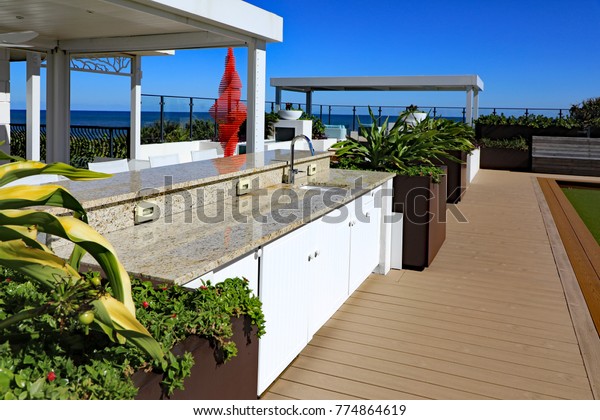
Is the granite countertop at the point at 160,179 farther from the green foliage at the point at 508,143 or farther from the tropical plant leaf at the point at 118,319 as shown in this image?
the green foliage at the point at 508,143

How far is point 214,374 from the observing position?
1.83m

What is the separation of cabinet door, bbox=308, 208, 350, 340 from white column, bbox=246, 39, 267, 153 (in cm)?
272

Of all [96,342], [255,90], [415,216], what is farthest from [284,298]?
[255,90]

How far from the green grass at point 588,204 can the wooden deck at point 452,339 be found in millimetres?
2897

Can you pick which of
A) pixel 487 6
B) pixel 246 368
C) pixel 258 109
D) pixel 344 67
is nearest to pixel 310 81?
pixel 258 109

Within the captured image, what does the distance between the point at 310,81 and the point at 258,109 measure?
12300 millimetres

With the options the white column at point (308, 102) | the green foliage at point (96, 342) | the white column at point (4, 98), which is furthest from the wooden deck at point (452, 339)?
the white column at point (308, 102)

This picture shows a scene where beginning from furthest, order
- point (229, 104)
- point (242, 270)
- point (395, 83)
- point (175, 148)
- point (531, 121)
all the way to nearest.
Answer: point (531, 121), point (395, 83), point (175, 148), point (229, 104), point (242, 270)

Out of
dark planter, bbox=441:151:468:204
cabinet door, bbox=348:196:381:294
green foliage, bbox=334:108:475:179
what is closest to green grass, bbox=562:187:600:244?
dark planter, bbox=441:151:468:204

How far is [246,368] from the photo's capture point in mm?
2080

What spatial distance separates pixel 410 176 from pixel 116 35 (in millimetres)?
4547

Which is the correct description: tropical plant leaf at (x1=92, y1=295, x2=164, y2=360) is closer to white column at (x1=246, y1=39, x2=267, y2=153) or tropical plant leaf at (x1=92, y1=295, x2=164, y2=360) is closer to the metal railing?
white column at (x1=246, y1=39, x2=267, y2=153)

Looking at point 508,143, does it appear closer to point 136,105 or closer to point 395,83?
point 395,83
